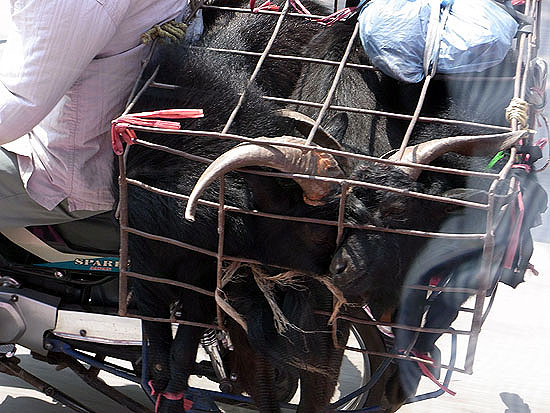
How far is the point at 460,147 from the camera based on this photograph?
175 cm

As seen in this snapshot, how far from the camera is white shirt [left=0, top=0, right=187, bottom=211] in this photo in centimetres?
195

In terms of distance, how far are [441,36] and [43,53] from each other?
101cm

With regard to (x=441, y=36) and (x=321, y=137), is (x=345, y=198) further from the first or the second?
(x=441, y=36)

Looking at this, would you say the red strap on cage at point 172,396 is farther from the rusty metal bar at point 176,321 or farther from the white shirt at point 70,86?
the white shirt at point 70,86

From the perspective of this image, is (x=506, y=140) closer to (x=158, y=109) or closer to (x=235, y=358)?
(x=158, y=109)

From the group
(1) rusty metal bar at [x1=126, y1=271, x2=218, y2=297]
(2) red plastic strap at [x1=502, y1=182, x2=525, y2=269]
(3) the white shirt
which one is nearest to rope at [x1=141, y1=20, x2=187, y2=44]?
(3) the white shirt

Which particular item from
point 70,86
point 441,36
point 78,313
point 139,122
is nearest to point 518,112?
point 441,36

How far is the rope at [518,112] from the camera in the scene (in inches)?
71.3

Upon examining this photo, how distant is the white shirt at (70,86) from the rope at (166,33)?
3cm

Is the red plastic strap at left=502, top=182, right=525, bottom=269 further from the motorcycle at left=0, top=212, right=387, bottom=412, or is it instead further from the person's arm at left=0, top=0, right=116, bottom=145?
the person's arm at left=0, top=0, right=116, bottom=145

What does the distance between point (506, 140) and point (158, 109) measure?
92cm

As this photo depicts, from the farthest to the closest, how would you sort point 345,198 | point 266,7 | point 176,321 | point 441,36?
point 266,7
point 176,321
point 441,36
point 345,198

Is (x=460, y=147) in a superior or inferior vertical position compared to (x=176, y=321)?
superior

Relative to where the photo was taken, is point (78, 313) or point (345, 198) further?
point (78, 313)
